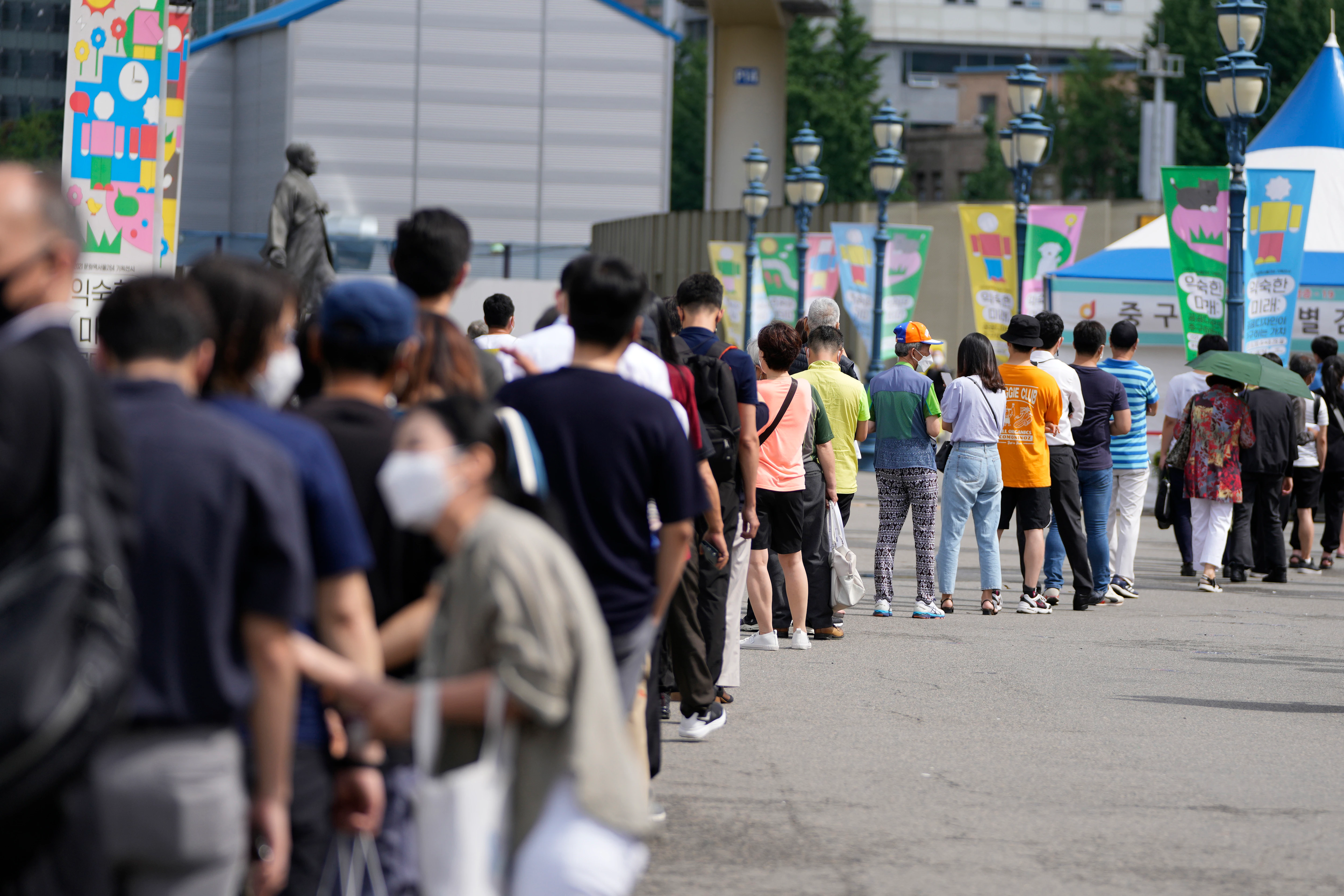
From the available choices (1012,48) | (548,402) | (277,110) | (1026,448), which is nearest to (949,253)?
(277,110)

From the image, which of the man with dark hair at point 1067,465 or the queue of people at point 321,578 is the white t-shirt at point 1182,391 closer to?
the man with dark hair at point 1067,465

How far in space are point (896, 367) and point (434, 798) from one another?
8.92 meters

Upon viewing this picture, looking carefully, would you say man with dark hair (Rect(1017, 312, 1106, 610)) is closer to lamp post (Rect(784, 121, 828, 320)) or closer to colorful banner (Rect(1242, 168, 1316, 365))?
colorful banner (Rect(1242, 168, 1316, 365))

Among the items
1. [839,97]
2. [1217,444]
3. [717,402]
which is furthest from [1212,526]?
[839,97]

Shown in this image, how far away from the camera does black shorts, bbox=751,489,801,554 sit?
9523 millimetres

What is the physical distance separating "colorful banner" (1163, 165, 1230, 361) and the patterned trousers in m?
5.06

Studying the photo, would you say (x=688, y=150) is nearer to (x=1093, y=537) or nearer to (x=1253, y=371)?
(x=1253, y=371)

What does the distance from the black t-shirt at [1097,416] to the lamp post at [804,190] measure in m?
16.8

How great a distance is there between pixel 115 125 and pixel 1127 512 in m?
7.85

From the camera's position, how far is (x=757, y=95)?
5394 cm

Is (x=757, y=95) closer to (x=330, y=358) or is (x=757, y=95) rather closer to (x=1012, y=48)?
(x=330, y=358)

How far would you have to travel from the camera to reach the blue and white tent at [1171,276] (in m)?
22.3

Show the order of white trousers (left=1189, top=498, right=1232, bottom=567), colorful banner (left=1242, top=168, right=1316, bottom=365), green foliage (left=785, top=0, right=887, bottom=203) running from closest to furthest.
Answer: white trousers (left=1189, top=498, right=1232, bottom=567) < colorful banner (left=1242, top=168, right=1316, bottom=365) < green foliage (left=785, top=0, right=887, bottom=203)

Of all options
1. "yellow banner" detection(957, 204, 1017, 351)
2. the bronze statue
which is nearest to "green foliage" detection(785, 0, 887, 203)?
"yellow banner" detection(957, 204, 1017, 351)
